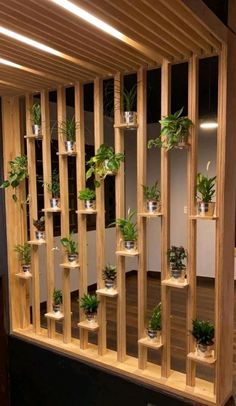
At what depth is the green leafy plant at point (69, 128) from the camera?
112 inches

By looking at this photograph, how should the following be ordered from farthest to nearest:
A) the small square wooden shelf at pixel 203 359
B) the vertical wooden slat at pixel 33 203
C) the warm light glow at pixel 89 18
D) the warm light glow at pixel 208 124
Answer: the warm light glow at pixel 208 124 → the vertical wooden slat at pixel 33 203 → the small square wooden shelf at pixel 203 359 → the warm light glow at pixel 89 18

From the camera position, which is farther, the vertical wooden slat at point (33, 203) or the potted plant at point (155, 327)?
the vertical wooden slat at point (33, 203)

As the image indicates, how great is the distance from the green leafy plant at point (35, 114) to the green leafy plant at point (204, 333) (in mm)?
2127

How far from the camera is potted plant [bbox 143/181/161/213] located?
8.04 ft

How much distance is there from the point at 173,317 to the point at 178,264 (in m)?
2.27

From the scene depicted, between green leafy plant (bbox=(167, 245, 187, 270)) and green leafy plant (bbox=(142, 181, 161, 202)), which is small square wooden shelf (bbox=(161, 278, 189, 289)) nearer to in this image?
green leafy plant (bbox=(167, 245, 187, 270))

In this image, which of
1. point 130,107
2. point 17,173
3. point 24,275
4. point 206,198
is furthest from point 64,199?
point 206,198

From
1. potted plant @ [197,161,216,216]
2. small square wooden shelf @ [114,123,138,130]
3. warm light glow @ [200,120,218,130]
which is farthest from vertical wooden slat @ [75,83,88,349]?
warm light glow @ [200,120,218,130]

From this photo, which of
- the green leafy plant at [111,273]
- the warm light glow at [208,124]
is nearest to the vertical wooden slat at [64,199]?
the green leafy plant at [111,273]

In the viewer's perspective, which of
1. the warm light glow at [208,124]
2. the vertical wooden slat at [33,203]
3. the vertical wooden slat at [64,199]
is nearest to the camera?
the vertical wooden slat at [64,199]

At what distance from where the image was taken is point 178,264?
2.39 m

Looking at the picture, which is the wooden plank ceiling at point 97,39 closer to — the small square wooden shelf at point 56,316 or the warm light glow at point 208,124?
the small square wooden shelf at point 56,316

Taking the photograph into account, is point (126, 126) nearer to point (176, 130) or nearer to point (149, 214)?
point (176, 130)

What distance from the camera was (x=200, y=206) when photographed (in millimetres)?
2260
